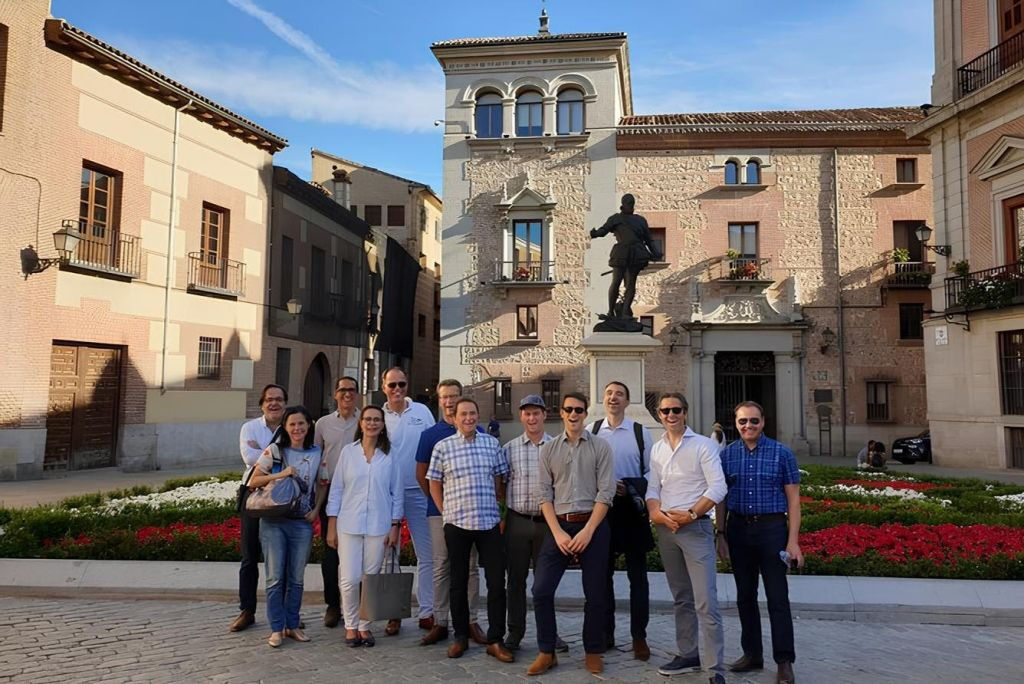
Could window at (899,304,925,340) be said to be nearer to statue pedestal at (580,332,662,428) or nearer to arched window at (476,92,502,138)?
arched window at (476,92,502,138)

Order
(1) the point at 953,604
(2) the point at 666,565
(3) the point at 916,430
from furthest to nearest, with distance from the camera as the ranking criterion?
(3) the point at 916,430 < (1) the point at 953,604 < (2) the point at 666,565

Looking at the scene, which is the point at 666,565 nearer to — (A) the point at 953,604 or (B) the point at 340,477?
(B) the point at 340,477

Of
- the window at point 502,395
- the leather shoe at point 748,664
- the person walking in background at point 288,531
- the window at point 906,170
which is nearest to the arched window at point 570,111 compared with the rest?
the window at point 502,395

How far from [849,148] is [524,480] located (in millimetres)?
23912

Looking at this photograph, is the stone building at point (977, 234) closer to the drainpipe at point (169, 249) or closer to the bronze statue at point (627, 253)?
the bronze statue at point (627, 253)

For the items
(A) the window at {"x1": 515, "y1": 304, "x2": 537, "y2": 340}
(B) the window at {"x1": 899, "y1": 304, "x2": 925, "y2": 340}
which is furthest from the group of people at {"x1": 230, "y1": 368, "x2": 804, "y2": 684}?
(B) the window at {"x1": 899, "y1": 304, "x2": 925, "y2": 340}

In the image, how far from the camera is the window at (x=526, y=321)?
82.4 ft

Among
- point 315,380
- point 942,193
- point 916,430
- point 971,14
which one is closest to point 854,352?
point 916,430

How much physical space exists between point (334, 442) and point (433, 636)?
5.65 feet

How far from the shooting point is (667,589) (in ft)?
21.2

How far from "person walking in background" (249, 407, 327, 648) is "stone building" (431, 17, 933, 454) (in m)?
19.4

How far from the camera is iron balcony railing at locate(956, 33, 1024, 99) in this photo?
1705 cm

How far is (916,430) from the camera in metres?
23.2

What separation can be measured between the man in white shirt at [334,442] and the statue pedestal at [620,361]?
18.2ft
